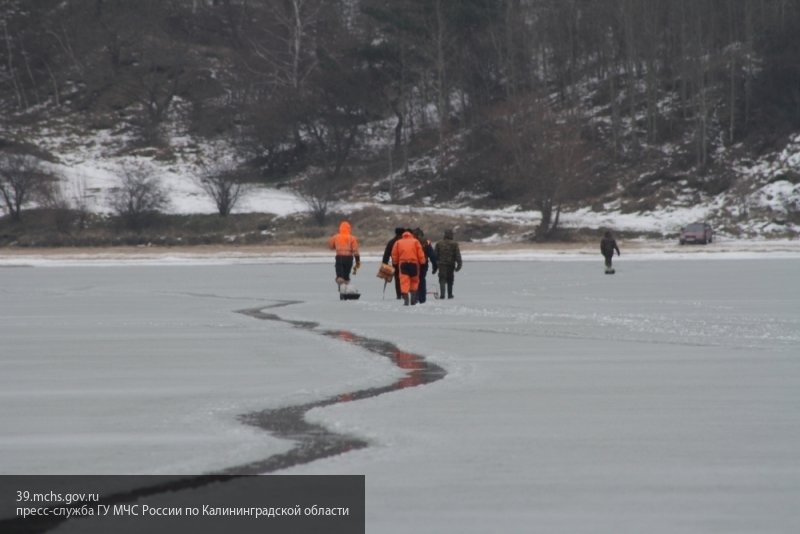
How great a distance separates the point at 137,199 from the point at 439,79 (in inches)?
802

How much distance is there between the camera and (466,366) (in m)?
12.4

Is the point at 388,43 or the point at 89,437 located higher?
the point at 388,43

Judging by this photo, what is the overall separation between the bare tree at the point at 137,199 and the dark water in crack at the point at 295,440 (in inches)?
1892

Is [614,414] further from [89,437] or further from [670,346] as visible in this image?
[670,346]

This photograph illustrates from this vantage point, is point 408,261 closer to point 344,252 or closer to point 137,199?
point 344,252

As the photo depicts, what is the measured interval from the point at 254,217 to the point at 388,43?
54.3 feet

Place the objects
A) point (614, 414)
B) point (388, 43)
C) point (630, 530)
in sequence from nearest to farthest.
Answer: point (630, 530) < point (614, 414) < point (388, 43)

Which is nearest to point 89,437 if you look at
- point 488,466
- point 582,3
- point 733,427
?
point 488,466

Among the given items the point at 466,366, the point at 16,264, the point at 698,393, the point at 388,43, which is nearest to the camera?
the point at 698,393

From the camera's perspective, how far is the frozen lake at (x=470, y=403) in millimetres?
6586

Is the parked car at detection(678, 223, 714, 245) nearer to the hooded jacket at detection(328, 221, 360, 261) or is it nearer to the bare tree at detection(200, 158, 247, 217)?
the bare tree at detection(200, 158, 247, 217)

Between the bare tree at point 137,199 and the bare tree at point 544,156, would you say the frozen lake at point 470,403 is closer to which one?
the bare tree at point 544,156
